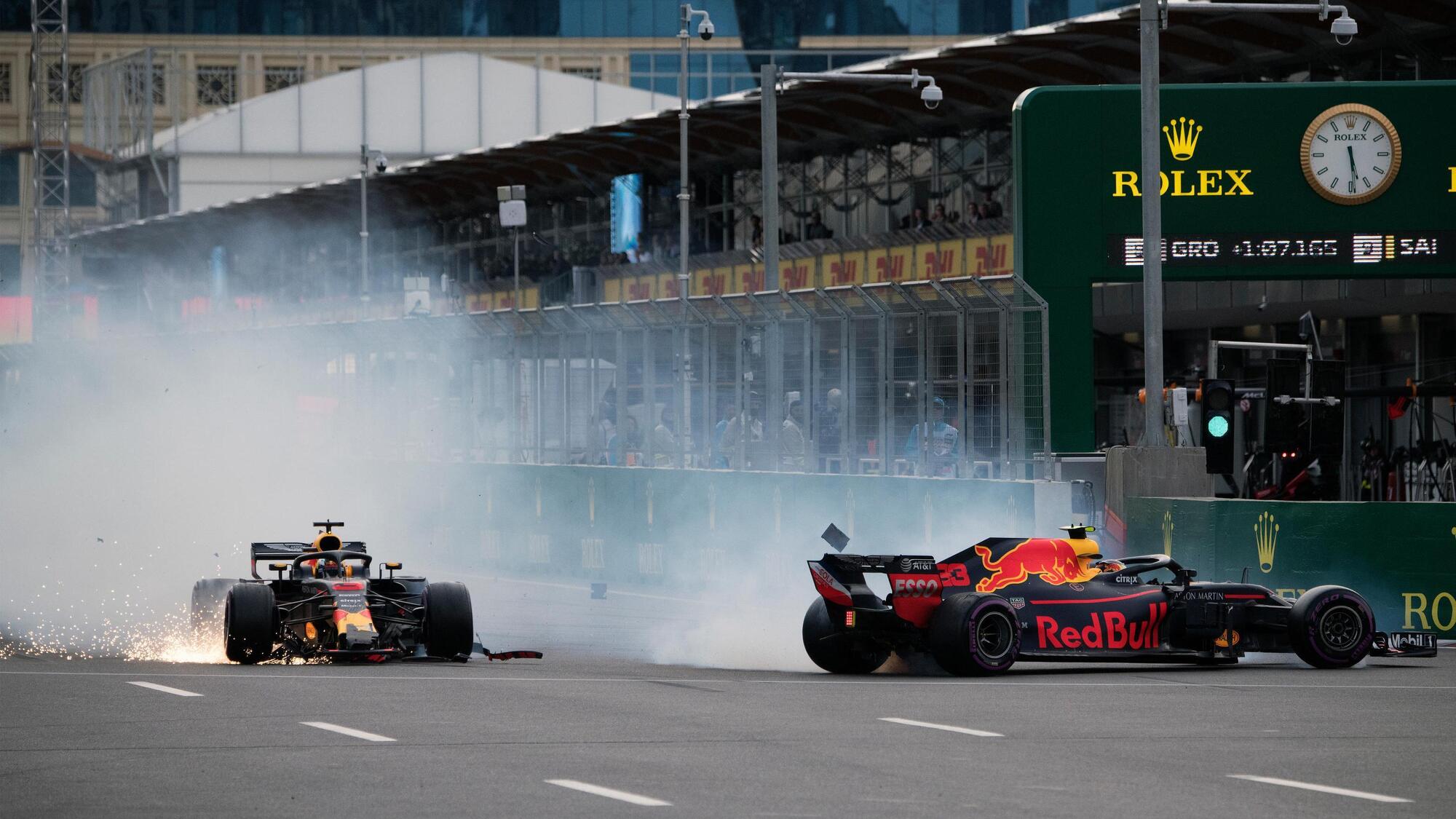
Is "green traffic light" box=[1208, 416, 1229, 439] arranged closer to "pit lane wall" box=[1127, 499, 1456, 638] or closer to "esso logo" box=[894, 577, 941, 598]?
"pit lane wall" box=[1127, 499, 1456, 638]

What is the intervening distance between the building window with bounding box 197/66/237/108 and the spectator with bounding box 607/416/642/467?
230 ft

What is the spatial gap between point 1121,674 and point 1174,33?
17380 millimetres

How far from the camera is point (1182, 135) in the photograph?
77.6 ft

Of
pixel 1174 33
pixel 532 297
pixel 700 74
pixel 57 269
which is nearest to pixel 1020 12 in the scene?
pixel 700 74

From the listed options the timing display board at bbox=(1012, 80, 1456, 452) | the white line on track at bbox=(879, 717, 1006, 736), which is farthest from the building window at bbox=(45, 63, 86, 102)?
the white line on track at bbox=(879, 717, 1006, 736)

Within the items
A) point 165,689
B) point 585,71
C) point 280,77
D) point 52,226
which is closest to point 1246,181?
point 165,689

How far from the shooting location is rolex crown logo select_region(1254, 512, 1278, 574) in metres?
19.0

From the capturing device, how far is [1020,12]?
88.9m

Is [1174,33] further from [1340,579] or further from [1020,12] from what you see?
[1020,12]

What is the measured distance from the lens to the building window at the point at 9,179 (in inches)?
3652

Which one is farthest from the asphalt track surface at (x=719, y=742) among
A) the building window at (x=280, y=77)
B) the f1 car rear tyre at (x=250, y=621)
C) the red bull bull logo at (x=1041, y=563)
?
the building window at (x=280, y=77)

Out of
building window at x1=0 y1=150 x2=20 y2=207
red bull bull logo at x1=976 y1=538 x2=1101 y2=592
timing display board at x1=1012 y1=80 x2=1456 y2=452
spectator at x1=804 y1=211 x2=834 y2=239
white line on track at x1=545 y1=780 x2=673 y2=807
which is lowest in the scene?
white line on track at x1=545 y1=780 x2=673 y2=807

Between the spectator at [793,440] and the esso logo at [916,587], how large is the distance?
8867 millimetres

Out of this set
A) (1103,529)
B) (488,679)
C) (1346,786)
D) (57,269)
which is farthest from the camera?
(57,269)
